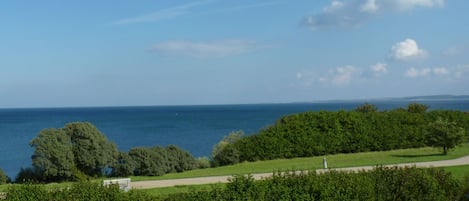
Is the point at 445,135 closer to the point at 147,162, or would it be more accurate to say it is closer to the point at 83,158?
the point at 147,162

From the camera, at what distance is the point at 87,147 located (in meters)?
21.8

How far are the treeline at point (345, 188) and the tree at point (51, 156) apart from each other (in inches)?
473

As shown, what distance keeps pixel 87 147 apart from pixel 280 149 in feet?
36.0

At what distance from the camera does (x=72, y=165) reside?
21.2 m

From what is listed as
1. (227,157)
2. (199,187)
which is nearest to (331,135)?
(227,157)

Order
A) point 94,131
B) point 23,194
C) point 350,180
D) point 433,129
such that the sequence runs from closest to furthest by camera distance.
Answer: point 23,194 < point 350,180 < point 94,131 < point 433,129

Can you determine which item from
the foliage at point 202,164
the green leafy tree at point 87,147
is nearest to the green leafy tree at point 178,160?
the foliage at point 202,164

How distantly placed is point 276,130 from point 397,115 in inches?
294

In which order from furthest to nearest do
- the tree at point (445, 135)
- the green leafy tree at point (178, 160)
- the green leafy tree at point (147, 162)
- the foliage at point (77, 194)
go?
the tree at point (445, 135) → the green leafy tree at point (178, 160) → the green leafy tree at point (147, 162) → the foliage at point (77, 194)

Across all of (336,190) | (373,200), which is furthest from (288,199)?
(373,200)

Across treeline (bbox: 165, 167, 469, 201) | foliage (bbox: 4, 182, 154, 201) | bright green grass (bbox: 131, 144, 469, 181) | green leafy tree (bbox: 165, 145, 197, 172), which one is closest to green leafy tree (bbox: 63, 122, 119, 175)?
bright green grass (bbox: 131, 144, 469, 181)

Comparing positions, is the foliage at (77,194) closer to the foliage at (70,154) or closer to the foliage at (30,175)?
the foliage at (70,154)

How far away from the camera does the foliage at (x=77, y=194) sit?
890 cm

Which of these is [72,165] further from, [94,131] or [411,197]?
[411,197]
